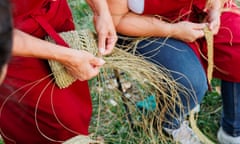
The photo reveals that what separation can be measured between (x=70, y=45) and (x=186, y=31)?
44 centimetres

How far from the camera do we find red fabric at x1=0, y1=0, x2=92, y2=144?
5.17ft

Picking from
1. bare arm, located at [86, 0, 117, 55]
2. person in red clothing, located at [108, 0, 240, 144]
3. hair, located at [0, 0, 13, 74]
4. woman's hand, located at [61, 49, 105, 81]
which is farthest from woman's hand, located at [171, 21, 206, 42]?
hair, located at [0, 0, 13, 74]

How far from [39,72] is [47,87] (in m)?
0.05

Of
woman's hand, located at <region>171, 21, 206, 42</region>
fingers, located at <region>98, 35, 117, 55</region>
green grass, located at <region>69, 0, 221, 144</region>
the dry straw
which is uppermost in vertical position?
fingers, located at <region>98, 35, 117, 55</region>

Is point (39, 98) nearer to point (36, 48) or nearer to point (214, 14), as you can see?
point (36, 48)

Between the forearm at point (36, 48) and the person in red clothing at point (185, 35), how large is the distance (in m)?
0.34

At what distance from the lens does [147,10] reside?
1.80m

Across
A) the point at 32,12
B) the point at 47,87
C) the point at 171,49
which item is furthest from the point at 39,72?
the point at 171,49

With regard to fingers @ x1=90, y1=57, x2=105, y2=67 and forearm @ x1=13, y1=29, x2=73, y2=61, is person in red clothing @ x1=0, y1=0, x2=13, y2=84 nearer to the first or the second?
forearm @ x1=13, y1=29, x2=73, y2=61

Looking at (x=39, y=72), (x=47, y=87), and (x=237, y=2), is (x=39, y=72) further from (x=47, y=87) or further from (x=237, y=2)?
(x=237, y=2)

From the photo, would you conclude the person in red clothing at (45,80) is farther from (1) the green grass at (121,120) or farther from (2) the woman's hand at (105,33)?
(1) the green grass at (121,120)

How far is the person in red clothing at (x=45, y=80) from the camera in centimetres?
154

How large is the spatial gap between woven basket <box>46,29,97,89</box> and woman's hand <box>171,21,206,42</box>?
32cm

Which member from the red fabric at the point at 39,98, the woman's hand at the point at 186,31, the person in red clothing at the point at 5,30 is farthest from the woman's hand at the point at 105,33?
the person in red clothing at the point at 5,30
